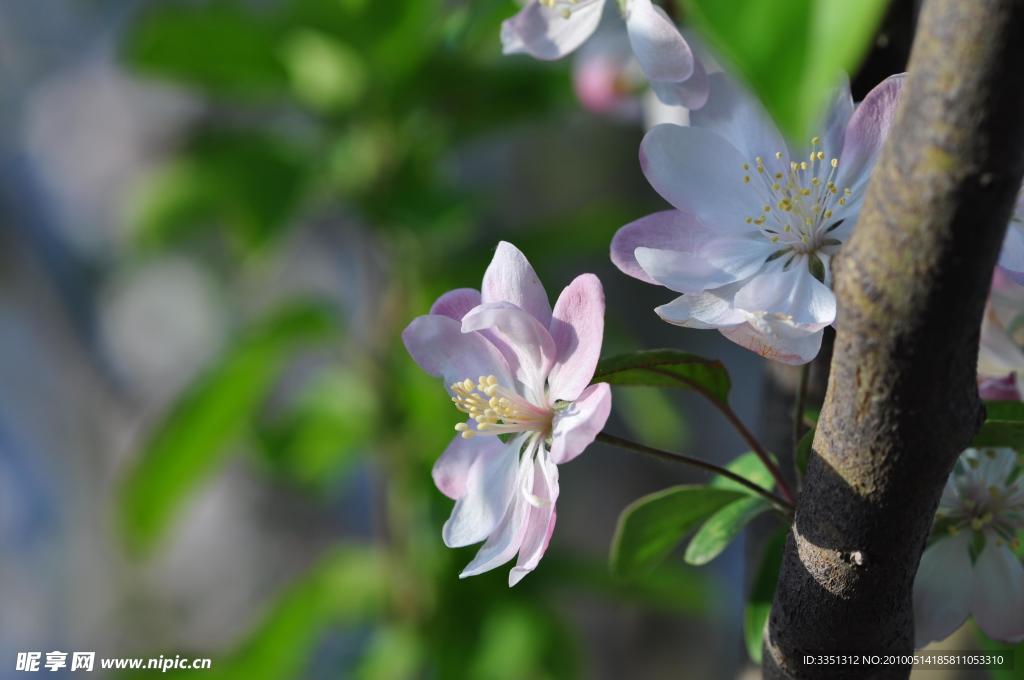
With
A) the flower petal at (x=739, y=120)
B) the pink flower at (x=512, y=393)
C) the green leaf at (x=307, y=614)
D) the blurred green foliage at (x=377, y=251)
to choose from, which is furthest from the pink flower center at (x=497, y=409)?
the green leaf at (x=307, y=614)

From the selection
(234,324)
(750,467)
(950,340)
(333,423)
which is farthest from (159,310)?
(950,340)

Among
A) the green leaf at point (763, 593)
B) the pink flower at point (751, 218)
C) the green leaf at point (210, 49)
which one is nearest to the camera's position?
the pink flower at point (751, 218)

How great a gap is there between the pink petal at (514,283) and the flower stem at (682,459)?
4 cm

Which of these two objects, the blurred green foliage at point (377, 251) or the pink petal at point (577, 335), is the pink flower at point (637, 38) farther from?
the blurred green foliage at point (377, 251)

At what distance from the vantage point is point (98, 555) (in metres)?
2.17

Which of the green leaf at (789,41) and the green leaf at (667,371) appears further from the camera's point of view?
the green leaf at (667,371)

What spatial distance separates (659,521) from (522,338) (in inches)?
3.8

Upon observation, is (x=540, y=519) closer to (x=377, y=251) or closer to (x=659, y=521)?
(x=659, y=521)

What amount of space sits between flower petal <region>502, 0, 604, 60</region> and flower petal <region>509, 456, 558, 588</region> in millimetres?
178

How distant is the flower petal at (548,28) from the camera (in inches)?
16.7

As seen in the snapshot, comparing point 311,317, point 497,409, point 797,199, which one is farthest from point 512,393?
point 311,317

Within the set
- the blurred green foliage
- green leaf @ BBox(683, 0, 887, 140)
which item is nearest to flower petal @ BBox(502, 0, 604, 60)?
green leaf @ BBox(683, 0, 887, 140)

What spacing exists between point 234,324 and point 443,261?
91 centimetres

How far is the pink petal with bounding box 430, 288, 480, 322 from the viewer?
352mm
